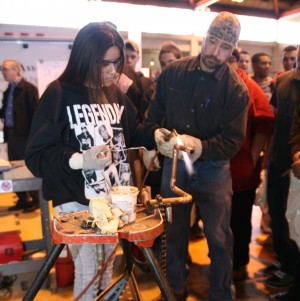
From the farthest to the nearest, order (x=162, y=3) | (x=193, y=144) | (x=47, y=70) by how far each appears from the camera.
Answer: (x=162, y=3), (x=47, y=70), (x=193, y=144)

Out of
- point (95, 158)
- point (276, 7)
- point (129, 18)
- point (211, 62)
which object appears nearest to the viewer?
point (95, 158)

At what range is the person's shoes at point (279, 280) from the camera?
2107mm

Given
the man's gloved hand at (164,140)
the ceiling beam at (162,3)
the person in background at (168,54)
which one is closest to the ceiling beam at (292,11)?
the ceiling beam at (162,3)

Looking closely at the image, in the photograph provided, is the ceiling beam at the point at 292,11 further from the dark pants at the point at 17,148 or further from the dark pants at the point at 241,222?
the dark pants at the point at 17,148

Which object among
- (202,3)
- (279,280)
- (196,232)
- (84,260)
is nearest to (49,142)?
(84,260)

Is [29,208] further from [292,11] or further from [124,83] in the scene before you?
[292,11]

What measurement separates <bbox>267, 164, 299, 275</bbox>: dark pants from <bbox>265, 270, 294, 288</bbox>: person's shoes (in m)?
0.03

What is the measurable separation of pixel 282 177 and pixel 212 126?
705 millimetres

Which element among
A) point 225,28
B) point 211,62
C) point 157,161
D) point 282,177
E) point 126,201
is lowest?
point 282,177

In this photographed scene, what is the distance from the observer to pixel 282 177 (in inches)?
82.4

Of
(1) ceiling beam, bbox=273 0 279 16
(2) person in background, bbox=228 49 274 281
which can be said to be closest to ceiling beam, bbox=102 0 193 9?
(1) ceiling beam, bbox=273 0 279 16

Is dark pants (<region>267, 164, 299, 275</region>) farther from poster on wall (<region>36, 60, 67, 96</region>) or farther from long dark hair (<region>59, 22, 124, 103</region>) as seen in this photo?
poster on wall (<region>36, 60, 67, 96</region>)

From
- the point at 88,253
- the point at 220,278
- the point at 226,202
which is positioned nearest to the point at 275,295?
the point at 220,278

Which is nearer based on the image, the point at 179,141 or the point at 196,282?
the point at 179,141
